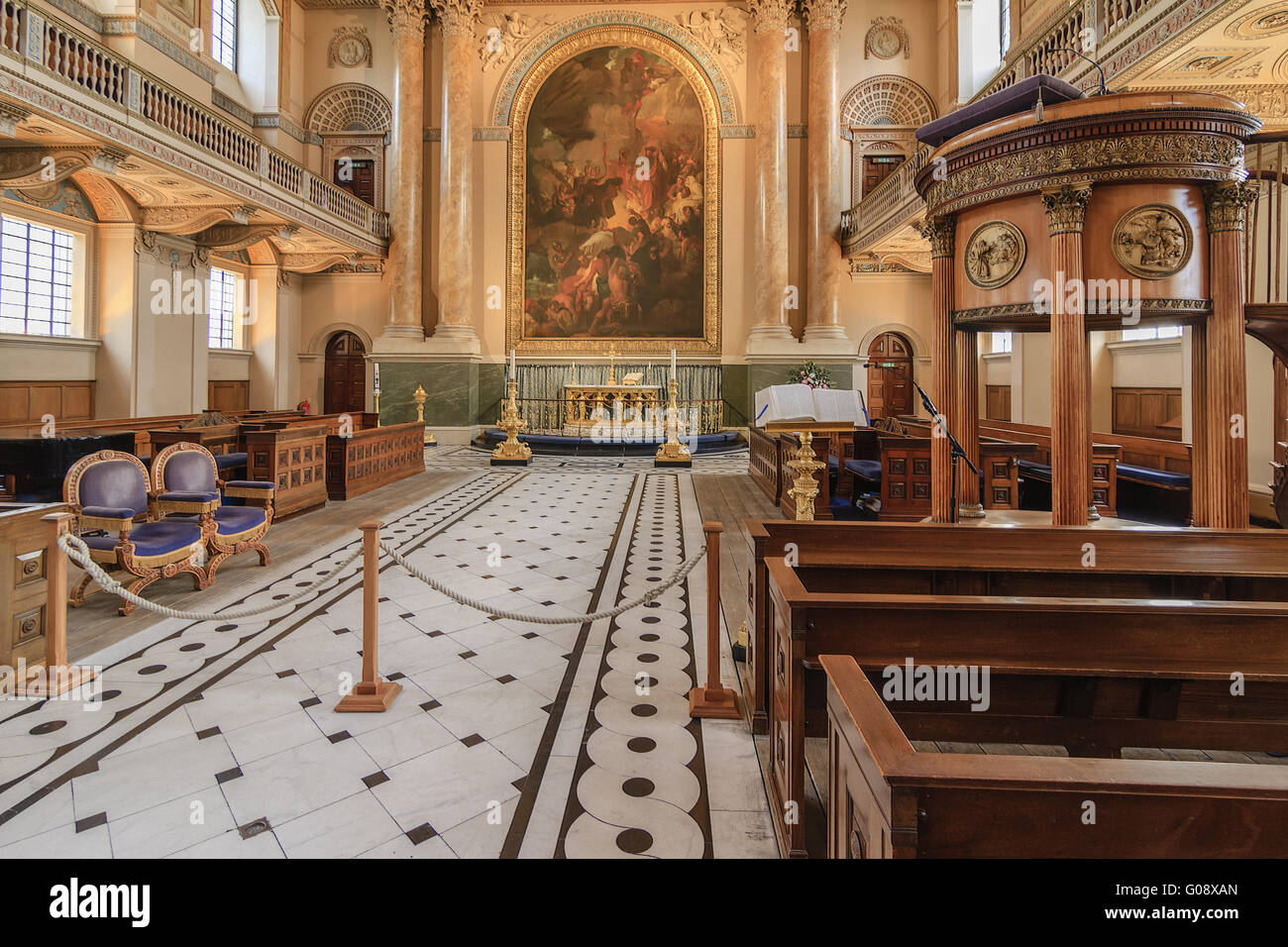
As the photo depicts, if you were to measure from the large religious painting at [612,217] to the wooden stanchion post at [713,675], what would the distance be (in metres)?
14.2

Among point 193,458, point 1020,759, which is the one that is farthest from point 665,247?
point 1020,759

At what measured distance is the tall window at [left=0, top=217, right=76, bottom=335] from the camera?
10.3 m

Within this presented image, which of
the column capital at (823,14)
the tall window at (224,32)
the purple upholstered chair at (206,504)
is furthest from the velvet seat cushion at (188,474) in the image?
the column capital at (823,14)

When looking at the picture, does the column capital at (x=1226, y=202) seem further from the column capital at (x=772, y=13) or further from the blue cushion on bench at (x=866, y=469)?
the column capital at (x=772, y=13)

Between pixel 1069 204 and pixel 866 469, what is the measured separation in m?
5.00

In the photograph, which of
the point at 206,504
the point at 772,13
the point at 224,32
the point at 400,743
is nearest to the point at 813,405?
the point at 206,504

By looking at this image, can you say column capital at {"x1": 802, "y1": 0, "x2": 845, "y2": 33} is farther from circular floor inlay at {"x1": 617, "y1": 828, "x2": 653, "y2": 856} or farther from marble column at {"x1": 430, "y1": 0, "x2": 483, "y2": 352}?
circular floor inlay at {"x1": 617, "y1": 828, "x2": 653, "y2": 856}

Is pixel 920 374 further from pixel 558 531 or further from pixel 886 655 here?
pixel 886 655

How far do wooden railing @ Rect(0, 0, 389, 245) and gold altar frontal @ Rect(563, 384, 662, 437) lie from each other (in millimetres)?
6635

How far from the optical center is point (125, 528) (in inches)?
181

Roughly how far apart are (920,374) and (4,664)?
57.7 feet

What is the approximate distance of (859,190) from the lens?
16797 mm

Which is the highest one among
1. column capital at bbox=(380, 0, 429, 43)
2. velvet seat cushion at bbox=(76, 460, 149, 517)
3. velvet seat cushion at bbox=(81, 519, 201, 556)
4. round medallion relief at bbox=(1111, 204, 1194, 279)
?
column capital at bbox=(380, 0, 429, 43)

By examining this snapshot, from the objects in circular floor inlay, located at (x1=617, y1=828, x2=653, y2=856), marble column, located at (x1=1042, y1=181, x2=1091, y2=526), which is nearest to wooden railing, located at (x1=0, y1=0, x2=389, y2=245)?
circular floor inlay, located at (x1=617, y1=828, x2=653, y2=856)
